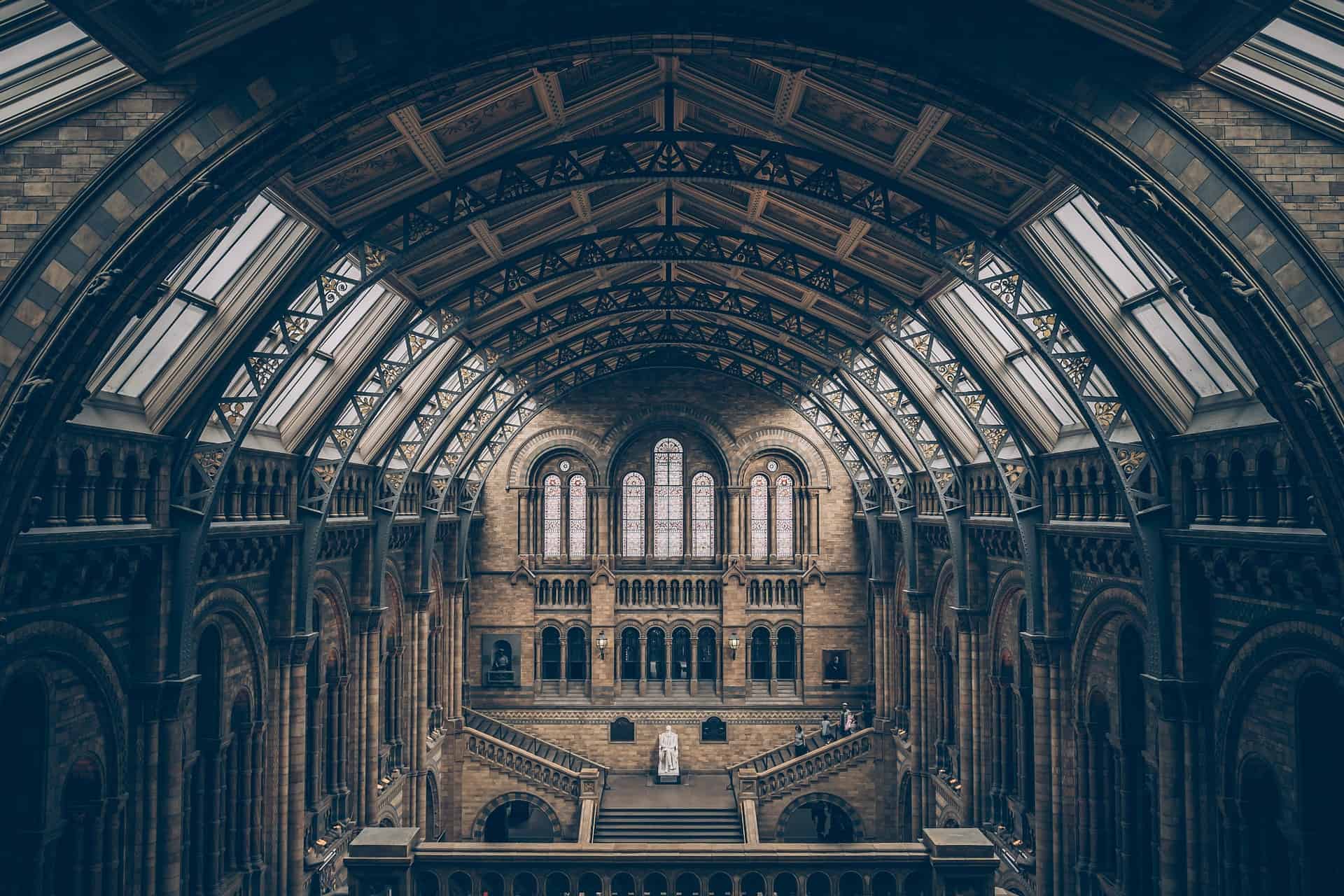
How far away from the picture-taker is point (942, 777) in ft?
98.7

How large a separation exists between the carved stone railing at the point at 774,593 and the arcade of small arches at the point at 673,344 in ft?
35.1

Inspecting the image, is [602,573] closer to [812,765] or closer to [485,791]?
[485,791]

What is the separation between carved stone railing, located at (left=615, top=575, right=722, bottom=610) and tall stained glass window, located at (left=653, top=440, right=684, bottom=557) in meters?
1.17

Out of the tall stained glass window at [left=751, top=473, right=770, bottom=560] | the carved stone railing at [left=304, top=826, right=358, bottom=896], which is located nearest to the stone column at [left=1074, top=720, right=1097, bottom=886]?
the carved stone railing at [left=304, top=826, right=358, bottom=896]

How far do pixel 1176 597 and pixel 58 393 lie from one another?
577 inches

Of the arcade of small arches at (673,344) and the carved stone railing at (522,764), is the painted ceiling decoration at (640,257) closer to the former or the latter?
the arcade of small arches at (673,344)

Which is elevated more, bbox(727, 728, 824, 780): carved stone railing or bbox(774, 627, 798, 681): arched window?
bbox(774, 627, 798, 681): arched window

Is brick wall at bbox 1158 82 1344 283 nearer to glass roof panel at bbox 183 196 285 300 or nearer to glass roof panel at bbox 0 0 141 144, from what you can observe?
glass roof panel at bbox 0 0 141 144

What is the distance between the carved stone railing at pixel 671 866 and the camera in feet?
38.8

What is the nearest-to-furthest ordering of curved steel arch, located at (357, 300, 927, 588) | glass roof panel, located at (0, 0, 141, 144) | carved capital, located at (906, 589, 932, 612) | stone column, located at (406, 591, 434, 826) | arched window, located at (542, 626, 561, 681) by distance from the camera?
1. glass roof panel, located at (0, 0, 141, 144)
2. curved steel arch, located at (357, 300, 927, 588)
3. carved capital, located at (906, 589, 932, 612)
4. stone column, located at (406, 591, 434, 826)
5. arched window, located at (542, 626, 561, 681)

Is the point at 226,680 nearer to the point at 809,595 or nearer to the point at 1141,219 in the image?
the point at 1141,219

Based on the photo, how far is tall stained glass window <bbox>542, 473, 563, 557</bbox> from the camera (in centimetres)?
4266

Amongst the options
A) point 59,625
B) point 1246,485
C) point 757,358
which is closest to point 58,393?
point 59,625

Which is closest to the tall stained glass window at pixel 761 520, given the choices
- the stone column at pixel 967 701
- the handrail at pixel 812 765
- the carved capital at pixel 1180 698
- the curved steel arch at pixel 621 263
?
the handrail at pixel 812 765
